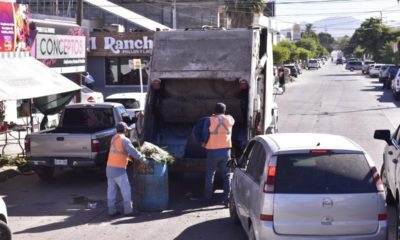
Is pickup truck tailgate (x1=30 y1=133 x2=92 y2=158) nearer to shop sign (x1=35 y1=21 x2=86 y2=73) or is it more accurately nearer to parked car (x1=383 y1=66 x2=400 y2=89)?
shop sign (x1=35 y1=21 x2=86 y2=73)

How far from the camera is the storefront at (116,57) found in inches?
1555

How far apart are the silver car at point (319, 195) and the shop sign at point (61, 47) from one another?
1413 cm

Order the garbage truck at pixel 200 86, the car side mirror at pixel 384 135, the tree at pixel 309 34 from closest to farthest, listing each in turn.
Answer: the car side mirror at pixel 384 135
the garbage truck at pixel 200 86
the tree at pixel 309 34

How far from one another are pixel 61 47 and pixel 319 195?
660 inches

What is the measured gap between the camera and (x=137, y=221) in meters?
10.2

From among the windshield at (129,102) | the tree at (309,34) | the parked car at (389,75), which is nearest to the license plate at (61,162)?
the windshield at (129,102)

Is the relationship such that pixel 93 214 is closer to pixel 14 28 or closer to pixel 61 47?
pixel 14 28

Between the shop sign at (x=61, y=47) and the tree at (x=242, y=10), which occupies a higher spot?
the tree at (x=242, y=10)

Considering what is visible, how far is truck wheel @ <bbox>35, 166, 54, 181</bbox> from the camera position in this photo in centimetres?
1401

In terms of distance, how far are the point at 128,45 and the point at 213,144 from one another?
29521 mm

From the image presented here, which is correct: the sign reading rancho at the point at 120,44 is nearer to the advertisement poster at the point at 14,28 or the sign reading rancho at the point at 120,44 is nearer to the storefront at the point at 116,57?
the storefront at the point at 116,57

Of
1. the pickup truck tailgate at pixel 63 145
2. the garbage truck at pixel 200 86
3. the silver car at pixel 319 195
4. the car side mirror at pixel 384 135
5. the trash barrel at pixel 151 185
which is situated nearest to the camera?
the silver car at pixel 319 195

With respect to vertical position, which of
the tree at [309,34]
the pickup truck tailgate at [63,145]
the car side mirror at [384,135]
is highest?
the tree at [309,34]

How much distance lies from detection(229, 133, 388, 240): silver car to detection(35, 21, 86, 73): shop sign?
14.1 meters
